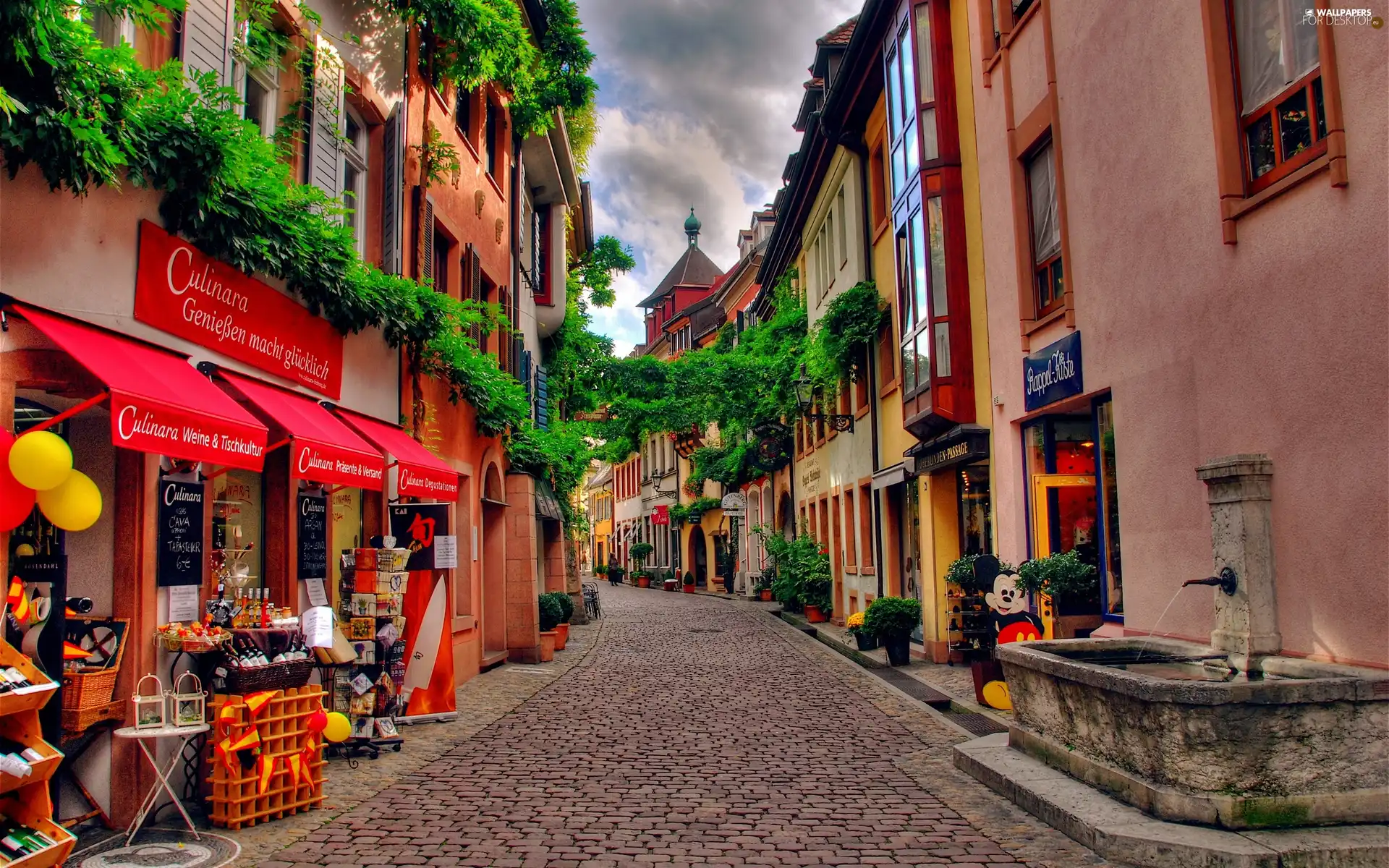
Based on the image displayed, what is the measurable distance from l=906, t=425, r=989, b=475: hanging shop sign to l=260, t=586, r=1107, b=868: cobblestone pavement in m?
3.06

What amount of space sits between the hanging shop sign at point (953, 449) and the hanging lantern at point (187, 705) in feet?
29.7

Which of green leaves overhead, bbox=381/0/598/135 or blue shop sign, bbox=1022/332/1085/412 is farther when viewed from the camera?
green leaves overhead, bbox=381/0/598/135

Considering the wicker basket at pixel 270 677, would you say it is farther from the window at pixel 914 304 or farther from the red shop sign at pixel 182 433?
the window at pixel 914 304

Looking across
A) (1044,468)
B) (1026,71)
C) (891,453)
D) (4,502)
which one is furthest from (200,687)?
(891,453)

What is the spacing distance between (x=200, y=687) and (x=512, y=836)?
98.5 inches

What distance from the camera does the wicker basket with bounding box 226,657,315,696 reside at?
22.2 ft

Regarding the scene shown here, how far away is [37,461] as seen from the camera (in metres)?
5.14

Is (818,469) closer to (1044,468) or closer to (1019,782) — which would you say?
(1044,468)

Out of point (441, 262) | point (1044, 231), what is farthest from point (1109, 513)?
point (441, 262)

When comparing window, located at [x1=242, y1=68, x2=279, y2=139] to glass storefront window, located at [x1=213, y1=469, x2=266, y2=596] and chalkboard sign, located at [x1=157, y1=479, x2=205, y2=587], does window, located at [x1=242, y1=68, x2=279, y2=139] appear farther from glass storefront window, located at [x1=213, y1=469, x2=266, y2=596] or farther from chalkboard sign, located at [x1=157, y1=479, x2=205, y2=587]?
chalkboard sign, located at [x1=157, y1=479, x2=205, y2=587]

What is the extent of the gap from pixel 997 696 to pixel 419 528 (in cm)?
605

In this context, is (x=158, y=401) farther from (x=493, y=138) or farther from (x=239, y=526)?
(x=493, y=138)

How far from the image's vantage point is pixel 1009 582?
10234 millimetres

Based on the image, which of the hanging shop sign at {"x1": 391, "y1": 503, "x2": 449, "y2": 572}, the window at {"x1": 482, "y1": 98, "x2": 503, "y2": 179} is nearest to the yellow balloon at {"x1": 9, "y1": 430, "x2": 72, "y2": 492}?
the hanging shop sign at {"x1": 391, "y1": 503, "x2": 449, "y2": 572}
